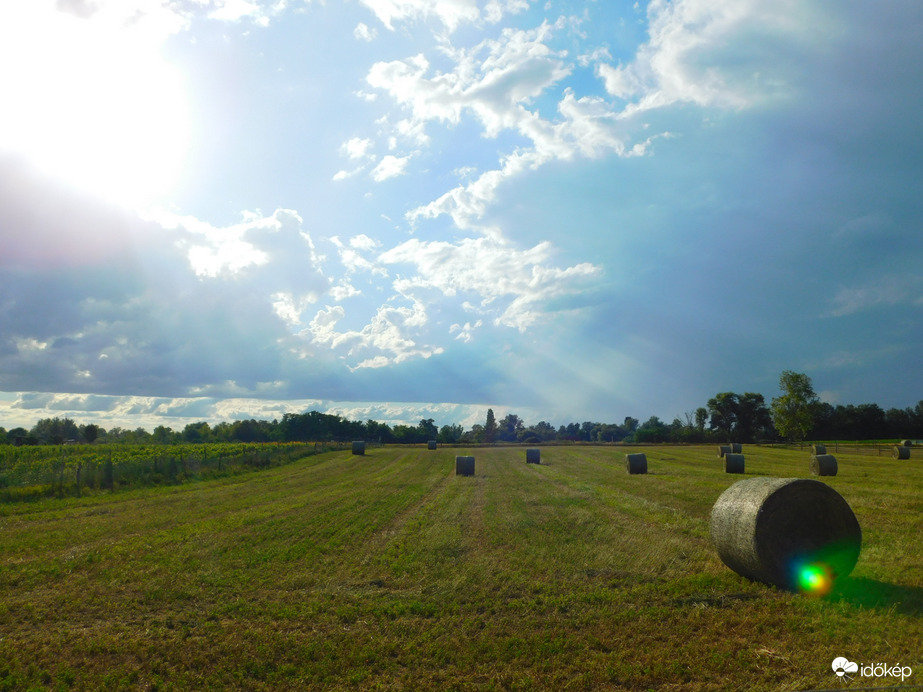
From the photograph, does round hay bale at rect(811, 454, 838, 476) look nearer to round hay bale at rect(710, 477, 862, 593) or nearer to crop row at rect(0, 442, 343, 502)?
round hay bale at rect(710, 477, 862, 593)

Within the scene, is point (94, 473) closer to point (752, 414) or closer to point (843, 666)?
point (843, 666)

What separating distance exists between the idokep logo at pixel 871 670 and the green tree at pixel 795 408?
102880 millimetres

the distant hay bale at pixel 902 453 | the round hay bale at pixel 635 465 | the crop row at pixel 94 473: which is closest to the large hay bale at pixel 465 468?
the round hay bale at pixel 635 465

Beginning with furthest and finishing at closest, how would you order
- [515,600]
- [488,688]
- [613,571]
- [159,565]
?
[159,565]
[613,571]
[515,600]
[488,688]

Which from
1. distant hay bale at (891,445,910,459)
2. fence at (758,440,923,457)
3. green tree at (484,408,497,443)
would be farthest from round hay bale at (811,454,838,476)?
green tree at (484,408,497,443)

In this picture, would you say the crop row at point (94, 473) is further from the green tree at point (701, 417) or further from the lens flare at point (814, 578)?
the green tree at point (701, 417)

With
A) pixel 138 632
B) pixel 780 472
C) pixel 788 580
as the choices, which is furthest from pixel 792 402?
pixel 138 632

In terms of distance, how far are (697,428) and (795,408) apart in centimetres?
4126

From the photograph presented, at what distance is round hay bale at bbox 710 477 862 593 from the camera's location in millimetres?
9570

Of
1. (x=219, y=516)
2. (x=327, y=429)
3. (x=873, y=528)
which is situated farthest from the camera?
(x=327, y=429)

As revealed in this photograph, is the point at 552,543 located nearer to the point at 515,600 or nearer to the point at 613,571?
the point at 613,571

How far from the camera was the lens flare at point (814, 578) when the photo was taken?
9312 mm

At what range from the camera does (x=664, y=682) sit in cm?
632

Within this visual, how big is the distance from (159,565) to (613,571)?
31.6 feet
